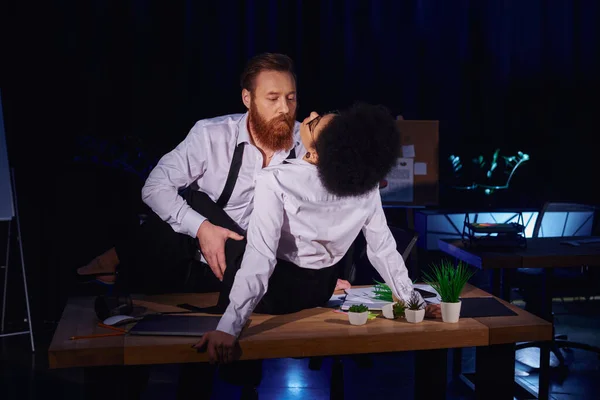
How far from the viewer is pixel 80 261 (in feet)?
16.4

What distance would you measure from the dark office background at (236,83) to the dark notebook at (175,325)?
10.4 ft

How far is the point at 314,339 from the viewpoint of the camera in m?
1.71

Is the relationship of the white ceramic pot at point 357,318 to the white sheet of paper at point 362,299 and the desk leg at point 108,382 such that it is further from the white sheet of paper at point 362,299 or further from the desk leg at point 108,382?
the desk leg at point 108,382

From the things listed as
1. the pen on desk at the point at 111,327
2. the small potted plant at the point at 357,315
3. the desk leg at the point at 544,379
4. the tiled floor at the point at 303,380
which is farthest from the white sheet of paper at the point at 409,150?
the pen on desk at the point at 111,327

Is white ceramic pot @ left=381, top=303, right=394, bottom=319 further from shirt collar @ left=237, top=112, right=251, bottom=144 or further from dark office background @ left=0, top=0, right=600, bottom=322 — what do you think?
dark office background @ left=0, top=0, right=600, bottom=322

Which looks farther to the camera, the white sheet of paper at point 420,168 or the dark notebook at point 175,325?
the white sheet of paper at point 420,168

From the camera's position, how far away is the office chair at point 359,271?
2.65m

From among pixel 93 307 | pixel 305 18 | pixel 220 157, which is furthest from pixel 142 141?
pixel 93 307

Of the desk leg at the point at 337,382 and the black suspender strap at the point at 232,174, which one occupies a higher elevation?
the black suspender strap at the point at 232,174

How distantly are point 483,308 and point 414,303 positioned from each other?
282 mm

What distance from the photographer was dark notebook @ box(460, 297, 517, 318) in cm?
197

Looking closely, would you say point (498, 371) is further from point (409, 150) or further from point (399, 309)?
point (409, 150)

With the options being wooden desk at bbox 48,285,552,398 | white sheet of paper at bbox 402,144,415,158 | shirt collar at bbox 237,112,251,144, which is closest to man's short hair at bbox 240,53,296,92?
shirt collar at bbox 237,112,251,144

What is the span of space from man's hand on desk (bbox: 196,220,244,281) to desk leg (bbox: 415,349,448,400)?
2.35 feet
